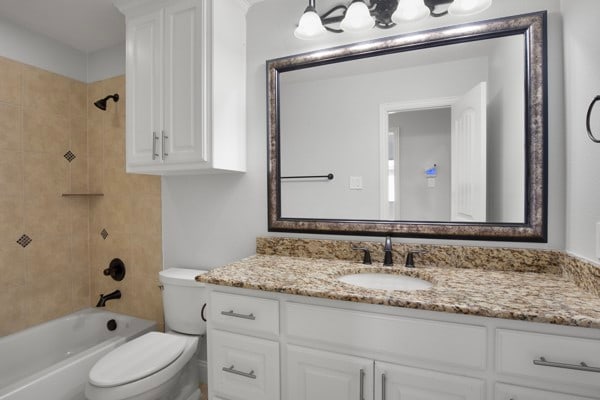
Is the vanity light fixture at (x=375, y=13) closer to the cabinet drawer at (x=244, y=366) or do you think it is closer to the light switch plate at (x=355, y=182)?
the light switch plate at (x=355, y=182)

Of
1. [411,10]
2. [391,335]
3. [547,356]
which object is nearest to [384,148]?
[411,10]

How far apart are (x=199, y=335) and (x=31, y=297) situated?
1.27m

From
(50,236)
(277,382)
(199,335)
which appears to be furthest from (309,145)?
(50,236)

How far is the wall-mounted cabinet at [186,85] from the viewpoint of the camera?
147 cm

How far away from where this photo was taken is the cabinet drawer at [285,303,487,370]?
2.83 feet

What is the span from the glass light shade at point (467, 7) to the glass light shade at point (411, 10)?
10cm

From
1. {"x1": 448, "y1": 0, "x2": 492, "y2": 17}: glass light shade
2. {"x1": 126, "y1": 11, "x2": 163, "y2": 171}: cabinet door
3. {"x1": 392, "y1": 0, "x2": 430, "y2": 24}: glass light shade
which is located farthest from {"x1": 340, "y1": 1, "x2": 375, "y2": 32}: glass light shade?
{"x1": 126, "y1": 11, "x2": 163, "y2": 171}: cabinet door

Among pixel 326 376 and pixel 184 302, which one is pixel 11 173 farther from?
pixel 326 376

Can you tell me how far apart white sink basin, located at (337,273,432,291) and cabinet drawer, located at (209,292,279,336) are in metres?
0.35

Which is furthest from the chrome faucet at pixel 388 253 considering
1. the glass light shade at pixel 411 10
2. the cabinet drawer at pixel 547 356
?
the glass light shade at pixel 411 10

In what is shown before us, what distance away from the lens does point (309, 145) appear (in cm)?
160

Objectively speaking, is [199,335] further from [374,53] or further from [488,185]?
[374,53]

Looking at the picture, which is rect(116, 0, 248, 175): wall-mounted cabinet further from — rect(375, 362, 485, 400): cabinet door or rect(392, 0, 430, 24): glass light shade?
→ rect(375, 362, 485, 400): cabinet door

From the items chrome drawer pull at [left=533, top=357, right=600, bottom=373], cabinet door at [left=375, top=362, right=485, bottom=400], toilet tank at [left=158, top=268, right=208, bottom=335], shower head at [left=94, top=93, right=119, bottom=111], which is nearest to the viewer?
chrome drawer pull at [left=533, top=357, right=600, bottom=373]
